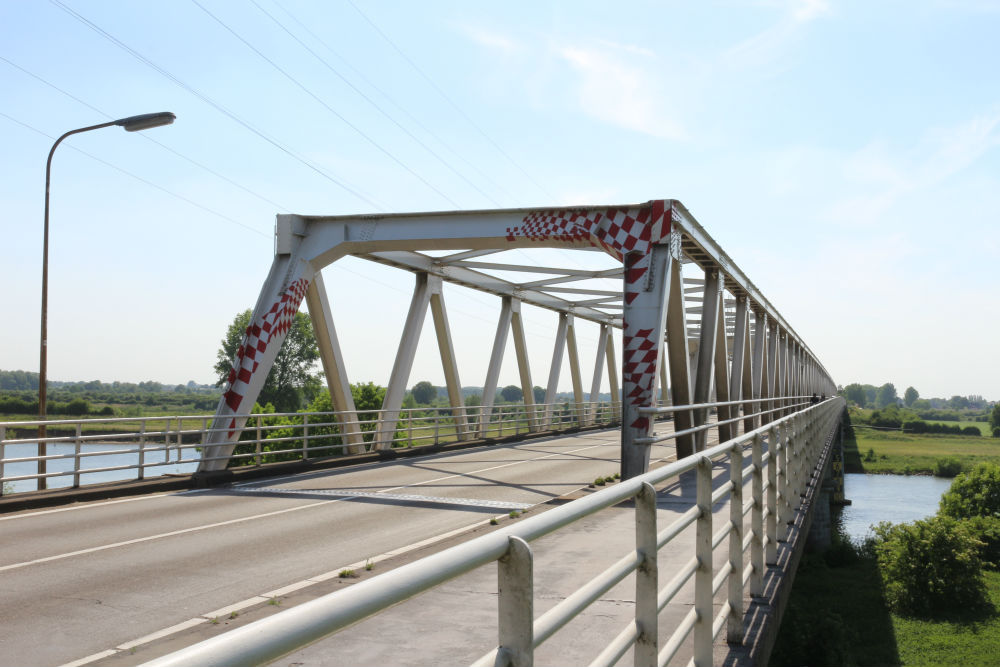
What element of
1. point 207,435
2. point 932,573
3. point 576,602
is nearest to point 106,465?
point 207,435

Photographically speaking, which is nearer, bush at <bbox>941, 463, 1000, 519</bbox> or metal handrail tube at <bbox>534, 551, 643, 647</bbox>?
metal handrail tube at <bbox>534, 551, 643, 647</bbox>

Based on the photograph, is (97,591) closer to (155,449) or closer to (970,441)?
(155,449)

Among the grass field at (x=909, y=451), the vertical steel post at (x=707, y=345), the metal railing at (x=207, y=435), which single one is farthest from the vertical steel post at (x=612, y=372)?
the grass field at (x=909, y=451)

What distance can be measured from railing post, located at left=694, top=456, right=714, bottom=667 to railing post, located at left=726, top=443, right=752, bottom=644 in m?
1.00

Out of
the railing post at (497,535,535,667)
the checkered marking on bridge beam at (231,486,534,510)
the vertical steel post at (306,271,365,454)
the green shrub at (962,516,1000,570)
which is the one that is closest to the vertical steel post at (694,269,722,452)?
the checkered marking on bridge beam at (231,486,534,510)

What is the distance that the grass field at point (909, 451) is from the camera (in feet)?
376

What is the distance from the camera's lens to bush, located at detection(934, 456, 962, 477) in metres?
112

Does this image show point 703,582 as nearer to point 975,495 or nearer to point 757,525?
point 757,525

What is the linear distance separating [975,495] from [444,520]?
218 ft

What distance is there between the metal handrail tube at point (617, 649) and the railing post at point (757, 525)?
130 inches

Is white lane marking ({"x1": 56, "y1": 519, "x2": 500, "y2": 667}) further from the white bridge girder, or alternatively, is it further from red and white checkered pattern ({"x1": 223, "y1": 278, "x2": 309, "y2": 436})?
red and white checkered pattern ({"x1": 223, "y1": 278, "x2": 309, "y2": 436})

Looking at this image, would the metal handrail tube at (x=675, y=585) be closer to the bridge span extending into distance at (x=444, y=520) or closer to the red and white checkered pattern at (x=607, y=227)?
the bridge span extending into distance at (x=444, y=520)

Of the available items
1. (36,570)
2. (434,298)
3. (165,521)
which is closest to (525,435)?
(434,298)

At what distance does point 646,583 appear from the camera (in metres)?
3.23
